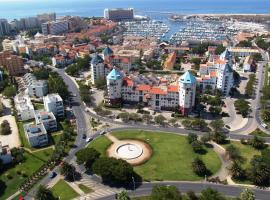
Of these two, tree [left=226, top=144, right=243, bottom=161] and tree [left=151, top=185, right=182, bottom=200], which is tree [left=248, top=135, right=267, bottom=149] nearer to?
tree [left=226, top=144, right=243, bottom=161]

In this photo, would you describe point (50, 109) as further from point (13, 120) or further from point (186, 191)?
point (186, 191)

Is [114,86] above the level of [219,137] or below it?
above

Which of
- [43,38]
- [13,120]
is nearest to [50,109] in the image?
[13,120]

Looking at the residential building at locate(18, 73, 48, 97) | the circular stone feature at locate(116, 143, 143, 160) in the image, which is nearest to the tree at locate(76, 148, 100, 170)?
the circular stone feature at locate(116, 143, 143, 160)

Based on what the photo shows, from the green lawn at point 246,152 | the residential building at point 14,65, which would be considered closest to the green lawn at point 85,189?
the green lawn at point 246,152

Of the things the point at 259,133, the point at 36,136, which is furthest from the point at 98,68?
the point at 259,133

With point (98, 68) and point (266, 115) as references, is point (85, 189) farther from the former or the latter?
point (98, 68)
